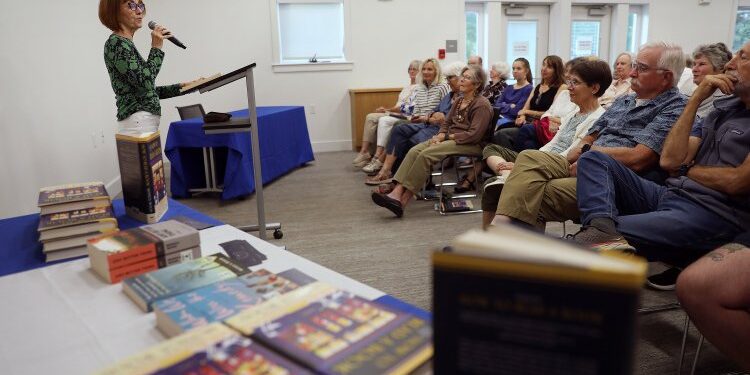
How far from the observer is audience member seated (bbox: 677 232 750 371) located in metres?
1.42

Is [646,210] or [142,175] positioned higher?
[142,175]

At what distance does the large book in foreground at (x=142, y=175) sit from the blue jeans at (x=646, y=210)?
5.12 ft

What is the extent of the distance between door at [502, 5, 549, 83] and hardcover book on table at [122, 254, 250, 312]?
23.9 ft

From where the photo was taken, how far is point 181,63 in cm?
633

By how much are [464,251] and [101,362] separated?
65 centimetres

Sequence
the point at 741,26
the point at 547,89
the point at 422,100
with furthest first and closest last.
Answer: the point at 741,26
the point at 422,100
the point at 547,89

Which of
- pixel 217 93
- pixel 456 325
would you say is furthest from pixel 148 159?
pixel 217 93

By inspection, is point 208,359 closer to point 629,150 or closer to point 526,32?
point 629,150

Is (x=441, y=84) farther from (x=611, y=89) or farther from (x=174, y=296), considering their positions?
(x=174, y=296)

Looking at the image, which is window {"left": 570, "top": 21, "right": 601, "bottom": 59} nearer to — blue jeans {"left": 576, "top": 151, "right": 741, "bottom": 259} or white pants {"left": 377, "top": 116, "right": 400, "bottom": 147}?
white pants {"left": 377, "top": 116, "right": 400, "bottom": 147}

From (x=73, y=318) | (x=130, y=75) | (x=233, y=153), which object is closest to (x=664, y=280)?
(x=73, y=318)

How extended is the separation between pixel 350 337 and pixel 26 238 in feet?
4.01

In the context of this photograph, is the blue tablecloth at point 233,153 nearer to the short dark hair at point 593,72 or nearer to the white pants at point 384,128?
the white pants at point 384,128

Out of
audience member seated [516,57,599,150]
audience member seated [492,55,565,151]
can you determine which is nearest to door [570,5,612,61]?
audience member seated [492,55,565,151]
